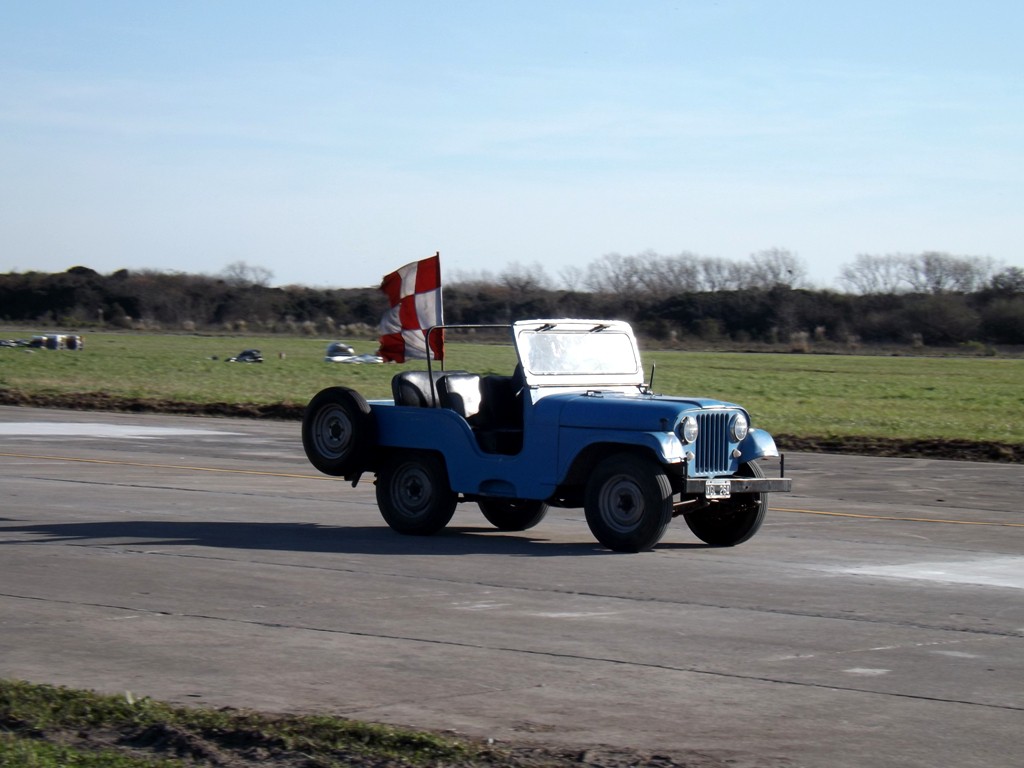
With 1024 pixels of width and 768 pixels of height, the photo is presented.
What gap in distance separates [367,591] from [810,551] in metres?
4.37

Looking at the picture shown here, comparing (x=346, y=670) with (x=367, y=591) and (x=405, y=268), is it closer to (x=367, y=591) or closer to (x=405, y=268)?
(x=367, y=591)

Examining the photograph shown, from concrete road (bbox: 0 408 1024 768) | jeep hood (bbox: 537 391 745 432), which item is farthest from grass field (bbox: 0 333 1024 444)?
concrete road (bbox: 0 408 1024 768)

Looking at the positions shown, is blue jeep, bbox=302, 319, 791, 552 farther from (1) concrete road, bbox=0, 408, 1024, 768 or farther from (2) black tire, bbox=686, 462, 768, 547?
(1) concrete road, bbox=0, 408, 1024, 768

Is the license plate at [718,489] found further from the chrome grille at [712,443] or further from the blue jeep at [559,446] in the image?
the chrome grille at [712,443]

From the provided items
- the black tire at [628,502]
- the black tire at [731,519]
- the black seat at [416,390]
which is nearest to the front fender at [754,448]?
the black tire at [731,519]

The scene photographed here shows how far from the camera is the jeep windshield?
12773 millimetres

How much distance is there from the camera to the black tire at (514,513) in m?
13.7

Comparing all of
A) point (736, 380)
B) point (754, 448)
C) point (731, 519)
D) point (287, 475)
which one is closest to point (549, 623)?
point (754, 448)

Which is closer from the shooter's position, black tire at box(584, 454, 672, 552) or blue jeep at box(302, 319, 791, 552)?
black tire at box(584, 454, 672, 552)

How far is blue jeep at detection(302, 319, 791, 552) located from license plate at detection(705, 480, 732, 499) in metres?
0.01

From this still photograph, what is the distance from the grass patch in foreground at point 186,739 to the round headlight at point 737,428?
6.54 m

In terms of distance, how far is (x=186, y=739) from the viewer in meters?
5.95

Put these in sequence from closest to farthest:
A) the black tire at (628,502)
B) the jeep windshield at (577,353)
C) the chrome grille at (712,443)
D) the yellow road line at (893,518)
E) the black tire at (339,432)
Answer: the black tire at (628,502) < the chrome grille at (712,443) < the jeep windshield at (577,353) < the black tire at (339,432) < the yellow road line at (893,518)

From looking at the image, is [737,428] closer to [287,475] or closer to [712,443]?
[712,443]
